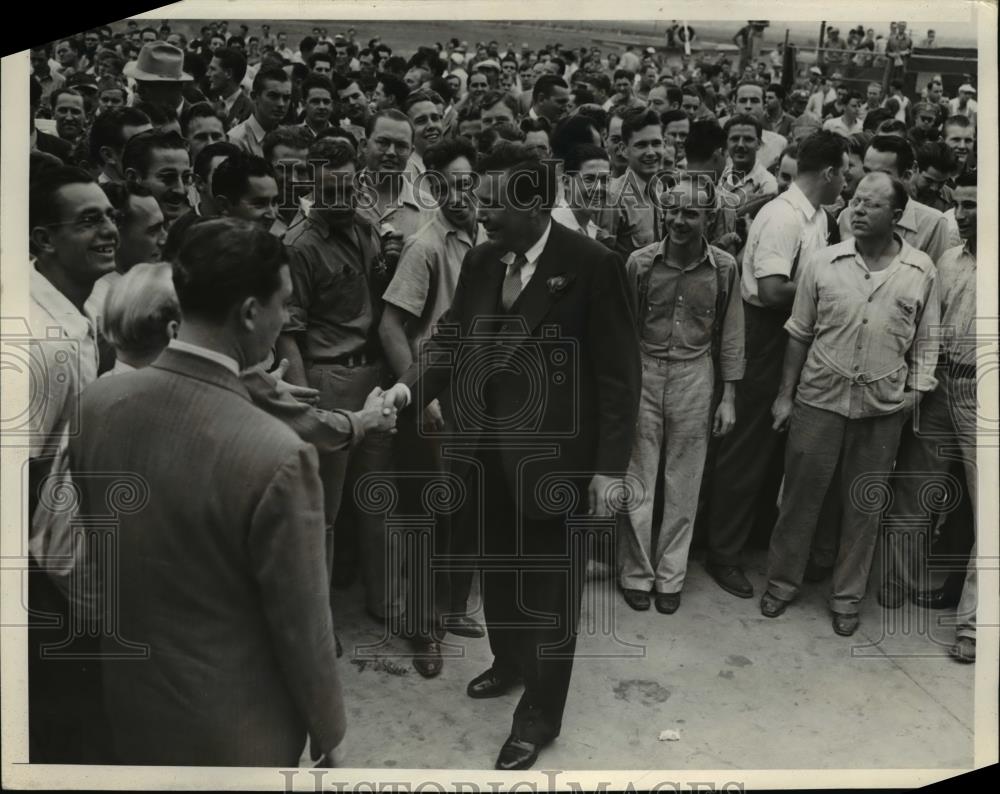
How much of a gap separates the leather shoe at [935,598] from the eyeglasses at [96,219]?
3.47 metres

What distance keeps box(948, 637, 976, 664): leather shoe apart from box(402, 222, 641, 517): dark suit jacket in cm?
164

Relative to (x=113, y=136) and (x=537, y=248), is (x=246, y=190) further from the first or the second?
(x=537, y=248)

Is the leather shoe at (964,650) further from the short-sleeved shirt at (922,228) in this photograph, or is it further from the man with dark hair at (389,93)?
the man with dark hair at (389,93)

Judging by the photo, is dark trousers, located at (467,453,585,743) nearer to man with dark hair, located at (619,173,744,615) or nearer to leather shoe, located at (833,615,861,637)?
man with dark hair, located at (619,173,744,615)

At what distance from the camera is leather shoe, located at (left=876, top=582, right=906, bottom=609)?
4.72m

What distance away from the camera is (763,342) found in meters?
4.66

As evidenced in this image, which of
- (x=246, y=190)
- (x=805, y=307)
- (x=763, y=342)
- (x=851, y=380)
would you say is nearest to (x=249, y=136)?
(x=246, y=190)

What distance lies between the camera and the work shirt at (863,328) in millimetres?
4566

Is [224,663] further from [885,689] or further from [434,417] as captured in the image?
[885,689]

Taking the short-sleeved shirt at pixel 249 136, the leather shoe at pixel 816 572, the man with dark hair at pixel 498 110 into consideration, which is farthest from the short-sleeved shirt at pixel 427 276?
the leather shoe at pixel 816 572

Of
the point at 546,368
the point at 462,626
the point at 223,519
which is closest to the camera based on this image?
the point at 223,519

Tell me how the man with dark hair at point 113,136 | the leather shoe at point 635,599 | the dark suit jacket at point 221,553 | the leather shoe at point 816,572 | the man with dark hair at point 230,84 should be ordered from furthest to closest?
the leather shoe at point 816,572 → the leather shoe at point 635,599 → the man with dark hair at point 230,84 → the man with dark hair at point 113,136 → the dark suit jacket at point 221,553

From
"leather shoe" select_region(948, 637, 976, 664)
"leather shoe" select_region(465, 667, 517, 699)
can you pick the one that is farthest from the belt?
"leather shoe" select_region(948, 637, 976, 664)

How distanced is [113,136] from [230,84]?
0.48 meters
